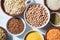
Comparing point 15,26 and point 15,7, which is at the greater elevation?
point 15,7

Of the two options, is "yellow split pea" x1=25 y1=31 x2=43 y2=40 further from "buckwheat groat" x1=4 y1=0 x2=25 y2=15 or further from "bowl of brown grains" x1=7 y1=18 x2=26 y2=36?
"buckwheat groat" x1=4 y1=0 x2=25 y2=15

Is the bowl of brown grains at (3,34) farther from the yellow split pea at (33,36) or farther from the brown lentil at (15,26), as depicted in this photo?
the yellow split pea at (33,36)

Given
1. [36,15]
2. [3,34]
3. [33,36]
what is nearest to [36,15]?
[36,15]

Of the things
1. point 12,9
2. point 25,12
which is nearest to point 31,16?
point 25,12

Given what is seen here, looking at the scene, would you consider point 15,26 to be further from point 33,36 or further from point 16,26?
point 33,36
